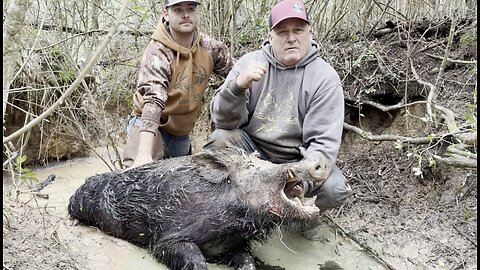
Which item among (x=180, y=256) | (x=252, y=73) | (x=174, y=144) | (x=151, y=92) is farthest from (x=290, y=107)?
(x=174, y=144)

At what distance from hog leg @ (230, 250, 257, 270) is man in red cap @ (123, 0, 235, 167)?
1.00 m

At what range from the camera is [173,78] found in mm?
4684

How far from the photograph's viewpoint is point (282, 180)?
11.1 feet

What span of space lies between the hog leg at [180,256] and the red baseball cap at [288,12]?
162 cm

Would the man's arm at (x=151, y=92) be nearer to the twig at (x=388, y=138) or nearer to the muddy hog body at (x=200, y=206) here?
the muddy hog body at (x=200, y=206)

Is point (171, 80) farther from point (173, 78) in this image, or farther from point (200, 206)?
point (200, 206)

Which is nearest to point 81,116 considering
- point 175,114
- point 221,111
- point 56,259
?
point 175,114

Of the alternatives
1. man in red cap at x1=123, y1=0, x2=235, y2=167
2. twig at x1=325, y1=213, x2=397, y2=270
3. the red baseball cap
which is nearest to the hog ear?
man in red cap at x1=123, y1=0, x2=235, y2=167

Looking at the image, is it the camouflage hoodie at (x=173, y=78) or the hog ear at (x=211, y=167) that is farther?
the camouflage hoodie at (x=173, y=78)

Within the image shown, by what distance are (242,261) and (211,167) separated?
0.65 meters

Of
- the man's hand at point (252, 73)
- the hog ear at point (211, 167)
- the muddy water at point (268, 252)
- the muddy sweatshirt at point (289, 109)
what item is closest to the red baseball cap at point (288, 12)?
the muddy sweatshirt at point (289, 109)

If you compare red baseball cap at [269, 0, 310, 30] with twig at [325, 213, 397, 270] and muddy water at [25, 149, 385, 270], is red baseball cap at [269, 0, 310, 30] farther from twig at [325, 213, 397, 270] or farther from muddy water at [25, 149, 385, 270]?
twig at [325, 213, 397, 270]

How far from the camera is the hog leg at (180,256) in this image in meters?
3.37

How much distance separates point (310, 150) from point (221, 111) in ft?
2.20
